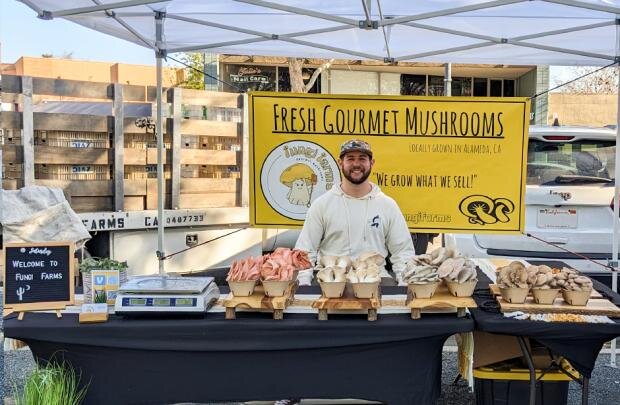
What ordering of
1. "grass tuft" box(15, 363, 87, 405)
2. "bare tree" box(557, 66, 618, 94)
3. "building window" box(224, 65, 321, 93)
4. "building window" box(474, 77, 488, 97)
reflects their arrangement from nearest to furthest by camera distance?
1. "grass tuft" box(15, 363, 87, 405)
2. "building window" box(224, 65, 321, 93)
3. "building window" box(474, 77, 488, 97)
4. "bare tree" box(557, 66, 618, 94)

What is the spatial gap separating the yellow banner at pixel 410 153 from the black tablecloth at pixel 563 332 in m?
2.26

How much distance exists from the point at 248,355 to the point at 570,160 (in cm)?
373

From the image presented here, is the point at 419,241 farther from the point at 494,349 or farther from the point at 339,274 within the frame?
the point at 339,274

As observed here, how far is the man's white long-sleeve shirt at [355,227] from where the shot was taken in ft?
14.3

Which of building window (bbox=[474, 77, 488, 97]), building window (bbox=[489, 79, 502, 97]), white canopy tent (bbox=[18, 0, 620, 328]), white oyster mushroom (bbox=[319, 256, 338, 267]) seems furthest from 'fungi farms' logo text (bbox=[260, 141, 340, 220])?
building window (bbox=[489, 79, 502, 97])

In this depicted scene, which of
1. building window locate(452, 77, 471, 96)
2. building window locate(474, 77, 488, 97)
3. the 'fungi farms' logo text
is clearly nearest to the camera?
the 'fungi farms' logo text

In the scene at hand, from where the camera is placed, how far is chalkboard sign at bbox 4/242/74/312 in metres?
3.01

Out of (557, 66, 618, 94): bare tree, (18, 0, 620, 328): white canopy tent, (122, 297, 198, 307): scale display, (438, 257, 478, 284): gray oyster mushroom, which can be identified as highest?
(557, 66, 618, 94): bare tree

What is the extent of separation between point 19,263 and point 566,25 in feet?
12.8

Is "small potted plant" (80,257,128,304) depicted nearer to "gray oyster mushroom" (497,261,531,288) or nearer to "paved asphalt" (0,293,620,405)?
"paved asphalt" (0,293,620,405)

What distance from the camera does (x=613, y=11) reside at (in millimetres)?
3857

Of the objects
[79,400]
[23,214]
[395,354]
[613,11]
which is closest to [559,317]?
[395,354]

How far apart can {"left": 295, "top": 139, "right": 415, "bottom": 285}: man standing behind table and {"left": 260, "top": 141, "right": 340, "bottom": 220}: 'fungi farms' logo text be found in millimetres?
1057

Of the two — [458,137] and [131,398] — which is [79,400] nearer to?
[131,398]
